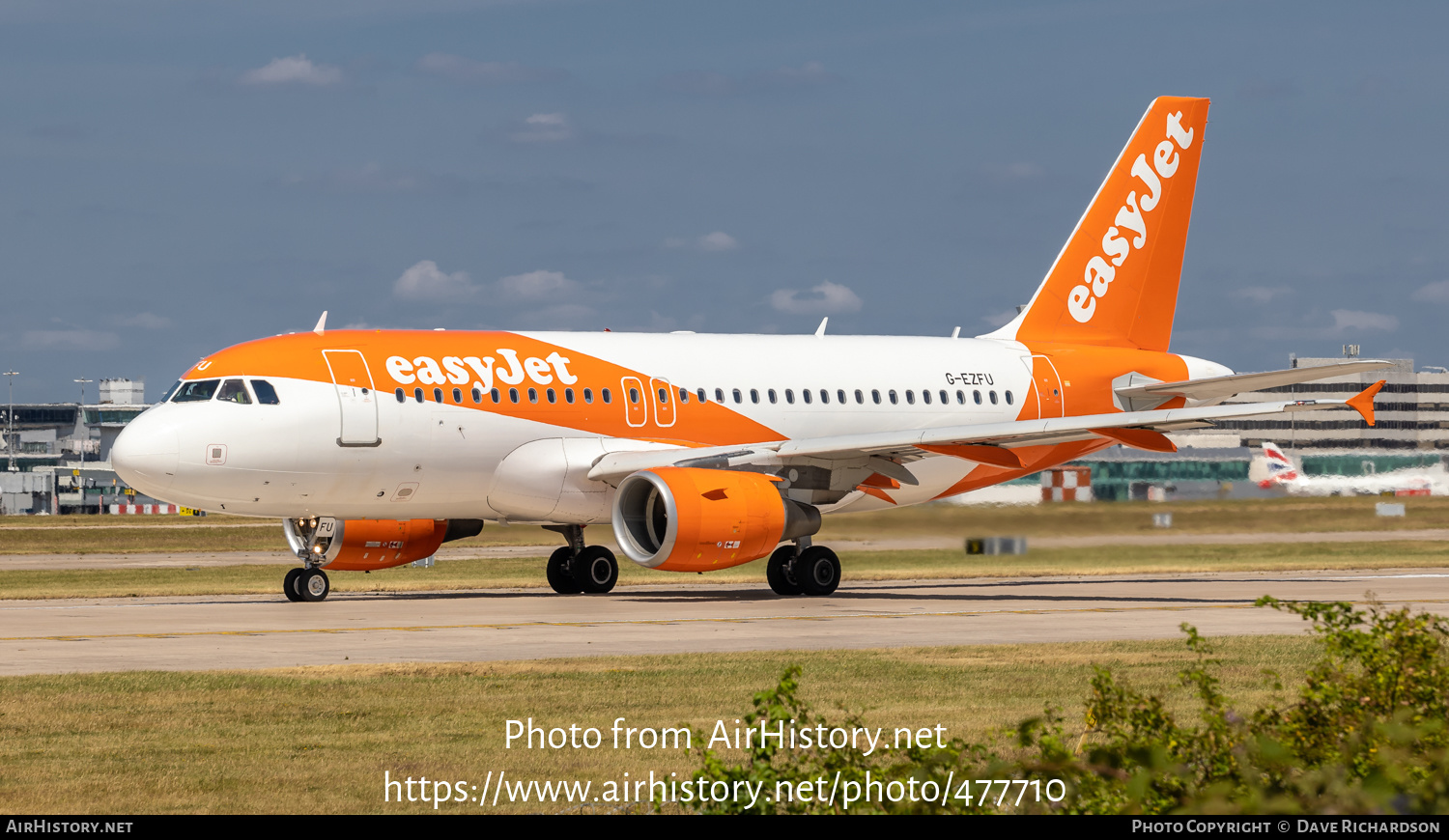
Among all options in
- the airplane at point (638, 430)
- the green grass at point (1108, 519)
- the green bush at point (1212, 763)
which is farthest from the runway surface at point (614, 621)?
the green bush at point (1212, 763)

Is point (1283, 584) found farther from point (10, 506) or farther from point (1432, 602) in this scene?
point (10, 506)

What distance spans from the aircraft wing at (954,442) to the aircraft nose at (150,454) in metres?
6.52

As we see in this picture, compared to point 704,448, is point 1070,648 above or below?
below

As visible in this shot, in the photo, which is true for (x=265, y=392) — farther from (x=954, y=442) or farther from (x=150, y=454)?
(x=954, y=442)

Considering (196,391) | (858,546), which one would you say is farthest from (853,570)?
(196,391)

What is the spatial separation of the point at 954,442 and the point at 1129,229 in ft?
33.4

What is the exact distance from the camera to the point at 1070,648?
18656mm

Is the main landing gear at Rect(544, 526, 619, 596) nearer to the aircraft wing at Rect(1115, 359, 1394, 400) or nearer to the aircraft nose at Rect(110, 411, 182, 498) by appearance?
the aircraft nose at Rect(110, 411, 182, 498)

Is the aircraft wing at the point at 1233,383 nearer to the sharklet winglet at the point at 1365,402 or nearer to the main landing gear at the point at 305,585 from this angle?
the sharklet winglet at the point at 1365,402

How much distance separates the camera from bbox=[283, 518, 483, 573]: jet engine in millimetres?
28594

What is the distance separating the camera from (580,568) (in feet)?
99.5

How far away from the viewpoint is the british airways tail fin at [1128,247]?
115 feet
